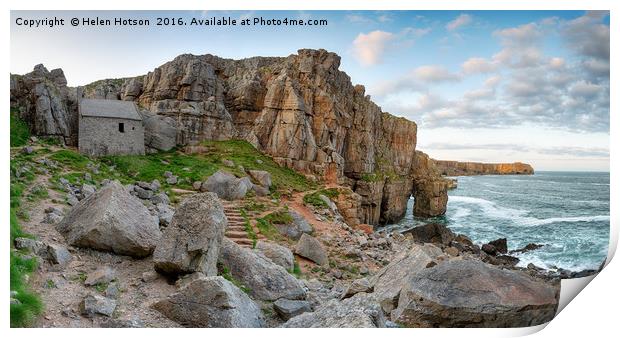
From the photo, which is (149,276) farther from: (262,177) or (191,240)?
(262,177)

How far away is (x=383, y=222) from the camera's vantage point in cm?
3834

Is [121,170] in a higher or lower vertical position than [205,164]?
lower

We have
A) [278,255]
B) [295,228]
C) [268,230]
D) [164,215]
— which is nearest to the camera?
[164,215]

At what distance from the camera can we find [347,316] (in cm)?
597

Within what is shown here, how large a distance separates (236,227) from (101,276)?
7440 millimetres

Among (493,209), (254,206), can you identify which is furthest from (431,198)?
(254,206)

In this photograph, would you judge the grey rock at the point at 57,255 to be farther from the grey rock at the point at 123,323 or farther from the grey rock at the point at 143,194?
the grey rock at the point at 143,194

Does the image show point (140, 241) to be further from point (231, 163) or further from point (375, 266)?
point (231, 163)

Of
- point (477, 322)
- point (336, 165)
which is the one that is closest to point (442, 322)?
point (477, 322)

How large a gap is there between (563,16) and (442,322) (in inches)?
246

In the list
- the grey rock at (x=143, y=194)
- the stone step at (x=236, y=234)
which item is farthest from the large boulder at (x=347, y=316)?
the grey rock at (x=143, y=194)

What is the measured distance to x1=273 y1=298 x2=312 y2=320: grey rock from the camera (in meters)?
7.55

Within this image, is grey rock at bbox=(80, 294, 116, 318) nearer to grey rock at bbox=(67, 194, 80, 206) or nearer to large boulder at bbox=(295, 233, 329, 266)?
grey rock at bbox=(67, 194, 80, 206)

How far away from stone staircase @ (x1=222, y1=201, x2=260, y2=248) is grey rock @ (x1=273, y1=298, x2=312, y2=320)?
4.90 meters
